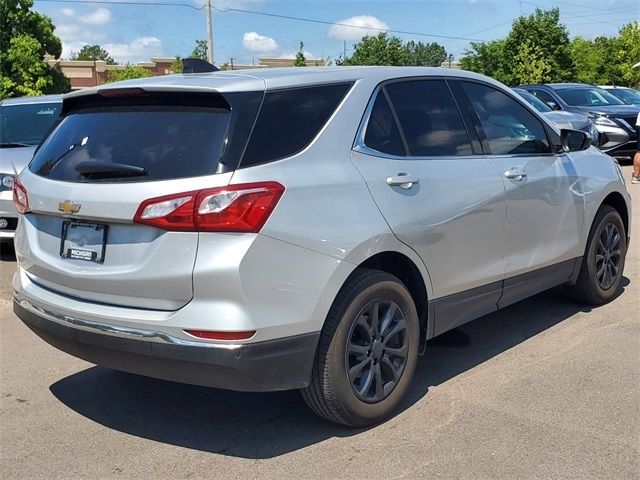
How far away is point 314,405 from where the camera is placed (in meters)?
3.55

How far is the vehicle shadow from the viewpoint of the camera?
364 centimetres

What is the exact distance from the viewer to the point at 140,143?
11.1 feet

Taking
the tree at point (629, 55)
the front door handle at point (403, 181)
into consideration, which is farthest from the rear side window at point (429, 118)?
the tree at point (629, 55)

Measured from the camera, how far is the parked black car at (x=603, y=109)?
14469 millimetres

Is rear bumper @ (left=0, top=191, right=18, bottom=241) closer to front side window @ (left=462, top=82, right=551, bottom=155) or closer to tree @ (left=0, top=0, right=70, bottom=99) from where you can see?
front side window @ (left=462, top=82, right=551, bottom=155)

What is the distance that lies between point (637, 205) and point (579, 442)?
7668mm

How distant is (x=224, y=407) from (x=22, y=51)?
25.9 metres

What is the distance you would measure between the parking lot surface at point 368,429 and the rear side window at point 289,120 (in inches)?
57.2

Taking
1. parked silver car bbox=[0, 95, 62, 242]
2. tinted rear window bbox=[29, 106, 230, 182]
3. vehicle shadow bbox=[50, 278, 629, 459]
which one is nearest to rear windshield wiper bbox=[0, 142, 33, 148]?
parked silver car bbox=[0, 95, 62, 242]

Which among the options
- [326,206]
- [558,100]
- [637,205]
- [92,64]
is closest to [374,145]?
[326,206]

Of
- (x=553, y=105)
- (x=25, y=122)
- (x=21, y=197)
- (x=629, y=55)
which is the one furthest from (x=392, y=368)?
(x=629, y=55)

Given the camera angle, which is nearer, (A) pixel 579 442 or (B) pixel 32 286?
(A) pixel 579 442

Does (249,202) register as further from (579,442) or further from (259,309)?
(579,442)

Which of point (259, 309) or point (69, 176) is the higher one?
point (69, 176)
